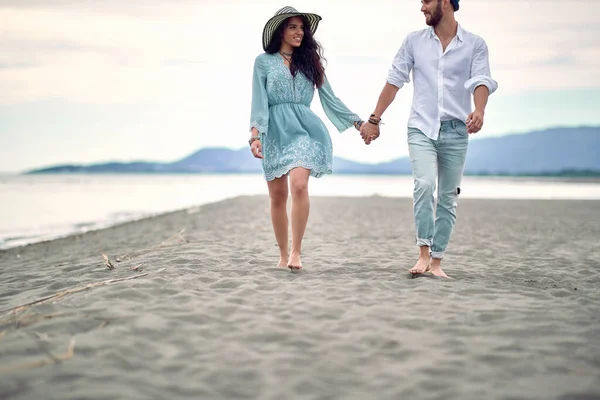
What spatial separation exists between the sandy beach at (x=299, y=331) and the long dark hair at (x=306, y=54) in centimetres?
163

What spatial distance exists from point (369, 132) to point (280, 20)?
115cm

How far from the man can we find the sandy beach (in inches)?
27.4

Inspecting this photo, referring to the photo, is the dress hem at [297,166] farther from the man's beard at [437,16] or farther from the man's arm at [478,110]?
the man's beard at [437,16]

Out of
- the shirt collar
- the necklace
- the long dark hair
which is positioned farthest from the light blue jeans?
the necklace

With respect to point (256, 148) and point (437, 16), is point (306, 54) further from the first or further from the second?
point (437, 16)

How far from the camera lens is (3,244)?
10.1 metres

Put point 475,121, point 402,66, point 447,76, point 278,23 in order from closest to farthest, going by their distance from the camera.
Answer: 1. point 475,121
2. point 447,76
3. point 402,66
4. point 278,23

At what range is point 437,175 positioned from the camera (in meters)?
4.37

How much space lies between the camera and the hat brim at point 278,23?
4.40 m

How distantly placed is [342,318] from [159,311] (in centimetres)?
105

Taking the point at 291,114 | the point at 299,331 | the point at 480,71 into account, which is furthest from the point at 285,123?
the point at 299,331

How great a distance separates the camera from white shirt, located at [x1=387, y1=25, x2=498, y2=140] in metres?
4.15

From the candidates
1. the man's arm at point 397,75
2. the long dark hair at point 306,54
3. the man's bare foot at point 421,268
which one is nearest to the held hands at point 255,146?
the long dark hair at point 306,54

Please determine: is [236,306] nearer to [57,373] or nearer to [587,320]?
[57,373]
